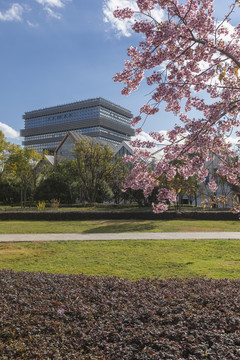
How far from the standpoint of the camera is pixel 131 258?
9.00 meters

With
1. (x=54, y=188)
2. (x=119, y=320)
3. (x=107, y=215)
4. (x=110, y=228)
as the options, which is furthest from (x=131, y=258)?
(x=54, y=188)

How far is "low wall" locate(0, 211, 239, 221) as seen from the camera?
21.5 m

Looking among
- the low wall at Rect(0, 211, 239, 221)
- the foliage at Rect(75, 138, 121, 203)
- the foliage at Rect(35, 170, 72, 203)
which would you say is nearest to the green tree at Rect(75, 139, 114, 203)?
the foliage at Rect(75, 138, 121, 203)

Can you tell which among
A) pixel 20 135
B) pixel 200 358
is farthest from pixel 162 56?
pixel 20 135

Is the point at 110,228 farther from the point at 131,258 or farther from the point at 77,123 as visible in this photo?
the point at 77,123

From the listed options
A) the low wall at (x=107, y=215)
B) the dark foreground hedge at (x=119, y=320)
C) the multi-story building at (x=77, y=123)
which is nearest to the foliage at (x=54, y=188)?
the low wall at (x=107, y=215)

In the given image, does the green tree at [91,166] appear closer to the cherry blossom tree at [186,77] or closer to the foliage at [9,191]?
the foliage at [9,191]

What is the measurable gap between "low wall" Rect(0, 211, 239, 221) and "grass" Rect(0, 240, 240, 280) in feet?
31.4

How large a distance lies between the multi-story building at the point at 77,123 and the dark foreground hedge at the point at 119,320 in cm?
10904

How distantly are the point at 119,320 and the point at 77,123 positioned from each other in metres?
115

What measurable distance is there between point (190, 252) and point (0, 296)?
6.36 m

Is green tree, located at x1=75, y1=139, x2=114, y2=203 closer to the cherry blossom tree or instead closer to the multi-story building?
the cherry blossom tree

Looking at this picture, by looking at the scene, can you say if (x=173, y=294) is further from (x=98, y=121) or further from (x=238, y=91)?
(x=98, y=121)

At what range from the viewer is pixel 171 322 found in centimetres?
405
